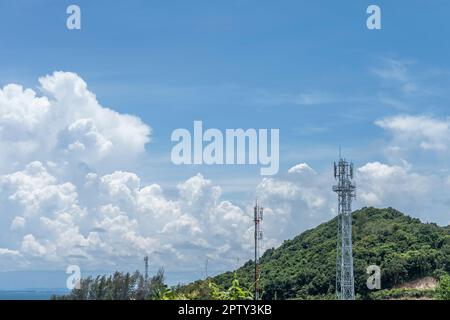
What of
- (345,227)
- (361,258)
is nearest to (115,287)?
(345,227)

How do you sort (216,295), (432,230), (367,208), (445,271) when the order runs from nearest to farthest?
(216,295) < (445,271) < (432,230) < (367,208)

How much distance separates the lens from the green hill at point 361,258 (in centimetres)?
5806

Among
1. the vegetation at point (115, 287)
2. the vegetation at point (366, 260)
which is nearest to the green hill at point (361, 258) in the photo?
the vegetation at point (366, 260)

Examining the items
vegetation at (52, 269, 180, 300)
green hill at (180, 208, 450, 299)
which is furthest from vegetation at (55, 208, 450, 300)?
vegetation at (52, 269, 180, 300)

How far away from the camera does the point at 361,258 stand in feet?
209

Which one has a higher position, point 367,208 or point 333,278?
point 367,208

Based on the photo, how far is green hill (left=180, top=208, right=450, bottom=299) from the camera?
58062mm

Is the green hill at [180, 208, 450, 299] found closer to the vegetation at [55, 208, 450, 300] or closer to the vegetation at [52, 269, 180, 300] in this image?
the vegetation at [55, 208, 450, 300]
